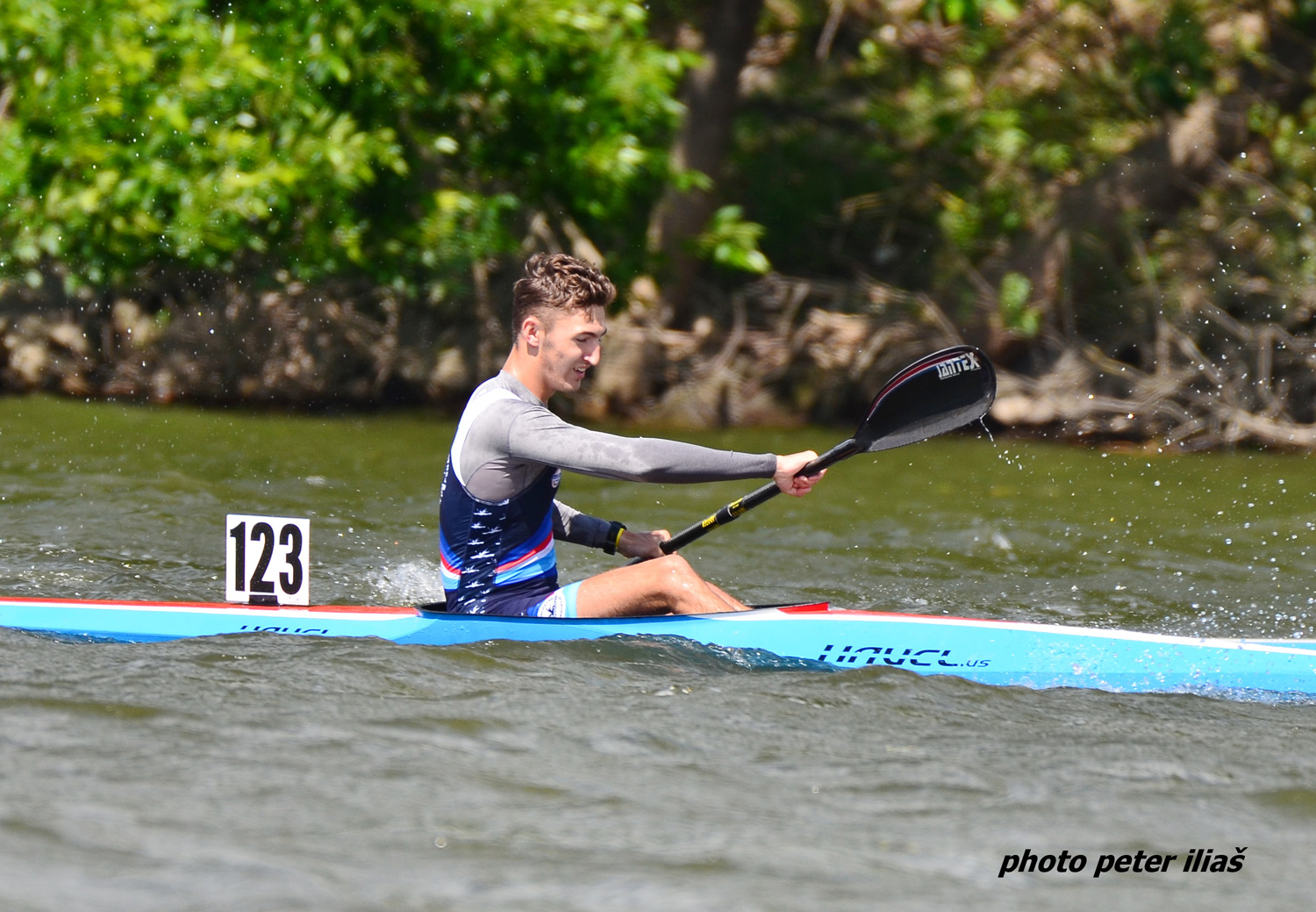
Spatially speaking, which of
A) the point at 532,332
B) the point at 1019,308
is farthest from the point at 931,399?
the point at 1019,308

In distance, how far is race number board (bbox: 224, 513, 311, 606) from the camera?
4359 millimetres

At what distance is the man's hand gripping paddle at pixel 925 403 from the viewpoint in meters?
4.51

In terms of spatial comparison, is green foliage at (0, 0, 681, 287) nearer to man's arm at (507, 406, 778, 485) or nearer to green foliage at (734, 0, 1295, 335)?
green foliage at (734, 0, 1295, 335)

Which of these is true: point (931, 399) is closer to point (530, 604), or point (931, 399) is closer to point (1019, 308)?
point (530, 604)

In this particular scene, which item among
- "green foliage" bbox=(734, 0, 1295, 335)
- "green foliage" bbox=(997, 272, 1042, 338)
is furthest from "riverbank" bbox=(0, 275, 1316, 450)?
"green foliage" bbox=(734, 0, 1295, 335)

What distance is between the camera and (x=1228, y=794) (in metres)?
3.25

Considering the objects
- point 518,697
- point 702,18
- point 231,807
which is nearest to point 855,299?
point 702,18

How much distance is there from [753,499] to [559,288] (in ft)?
3.09

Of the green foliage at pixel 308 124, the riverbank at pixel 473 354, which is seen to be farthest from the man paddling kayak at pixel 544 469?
the riverbank at pixel 473 354

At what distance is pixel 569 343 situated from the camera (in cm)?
402

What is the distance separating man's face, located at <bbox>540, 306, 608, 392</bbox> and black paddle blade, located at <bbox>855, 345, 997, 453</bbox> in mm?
947

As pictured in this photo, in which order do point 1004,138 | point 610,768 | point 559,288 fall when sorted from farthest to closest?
point 1004,138 → point 559,288 → point 610,768

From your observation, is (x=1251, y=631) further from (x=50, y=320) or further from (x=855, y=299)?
(x=50, y=320)

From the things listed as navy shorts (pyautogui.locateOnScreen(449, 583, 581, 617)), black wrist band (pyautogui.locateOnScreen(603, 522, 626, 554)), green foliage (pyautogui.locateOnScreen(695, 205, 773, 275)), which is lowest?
navy shorts (pyautogui.locateOnScreen(449, 583, 581, 617))
